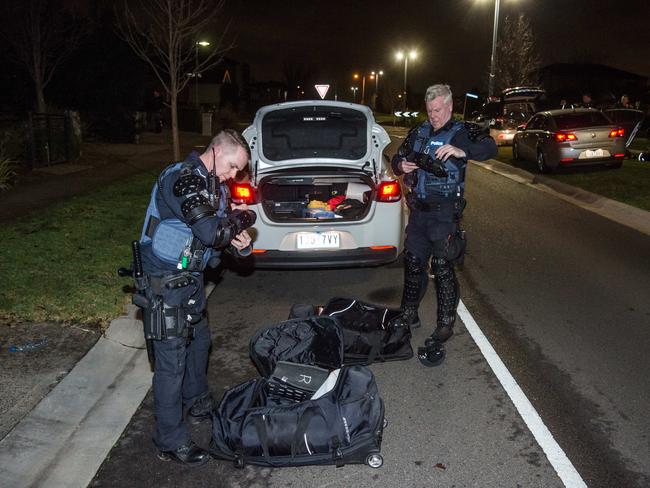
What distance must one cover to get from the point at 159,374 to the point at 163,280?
0.53 m

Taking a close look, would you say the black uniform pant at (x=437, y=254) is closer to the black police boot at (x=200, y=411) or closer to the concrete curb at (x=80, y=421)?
the black police boot at (x=200, y=411)

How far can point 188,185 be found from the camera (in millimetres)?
3125

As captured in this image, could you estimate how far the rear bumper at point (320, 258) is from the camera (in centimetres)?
616

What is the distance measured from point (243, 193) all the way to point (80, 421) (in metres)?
2.95

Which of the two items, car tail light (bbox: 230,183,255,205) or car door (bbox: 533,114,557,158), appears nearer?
car tail light (bbox: 230,183,255,205)

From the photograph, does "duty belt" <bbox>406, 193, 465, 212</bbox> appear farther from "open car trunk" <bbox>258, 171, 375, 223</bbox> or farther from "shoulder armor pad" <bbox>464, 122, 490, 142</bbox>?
"open car trunk" <bbox>258, 171, 375, 223</bbox>

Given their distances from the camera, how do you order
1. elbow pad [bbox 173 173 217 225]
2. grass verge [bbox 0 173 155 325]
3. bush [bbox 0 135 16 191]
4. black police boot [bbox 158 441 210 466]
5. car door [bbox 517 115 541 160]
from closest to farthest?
elbow pad [bbox 173 173 217 225] < black police boot [bbox 158 441 210 466] < grass verge [bbox 0 173 155 325] < bush [bbox 0 135 16 191] < car door [bbox 517 115 541 160]

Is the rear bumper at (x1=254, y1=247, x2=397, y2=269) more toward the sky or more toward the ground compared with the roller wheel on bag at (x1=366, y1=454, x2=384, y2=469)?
more toward the sky

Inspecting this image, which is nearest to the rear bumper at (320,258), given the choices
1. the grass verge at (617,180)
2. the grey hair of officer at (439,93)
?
the grey hair of officer at (439,93)

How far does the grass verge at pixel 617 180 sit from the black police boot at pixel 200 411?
9625mm

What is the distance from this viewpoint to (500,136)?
79.3 feet

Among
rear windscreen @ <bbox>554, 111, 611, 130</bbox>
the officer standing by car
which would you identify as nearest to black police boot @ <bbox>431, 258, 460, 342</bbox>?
the officer standing by car

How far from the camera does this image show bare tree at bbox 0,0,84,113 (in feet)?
57.8

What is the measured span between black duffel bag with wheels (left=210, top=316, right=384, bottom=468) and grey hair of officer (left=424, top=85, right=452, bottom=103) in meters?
2.13
